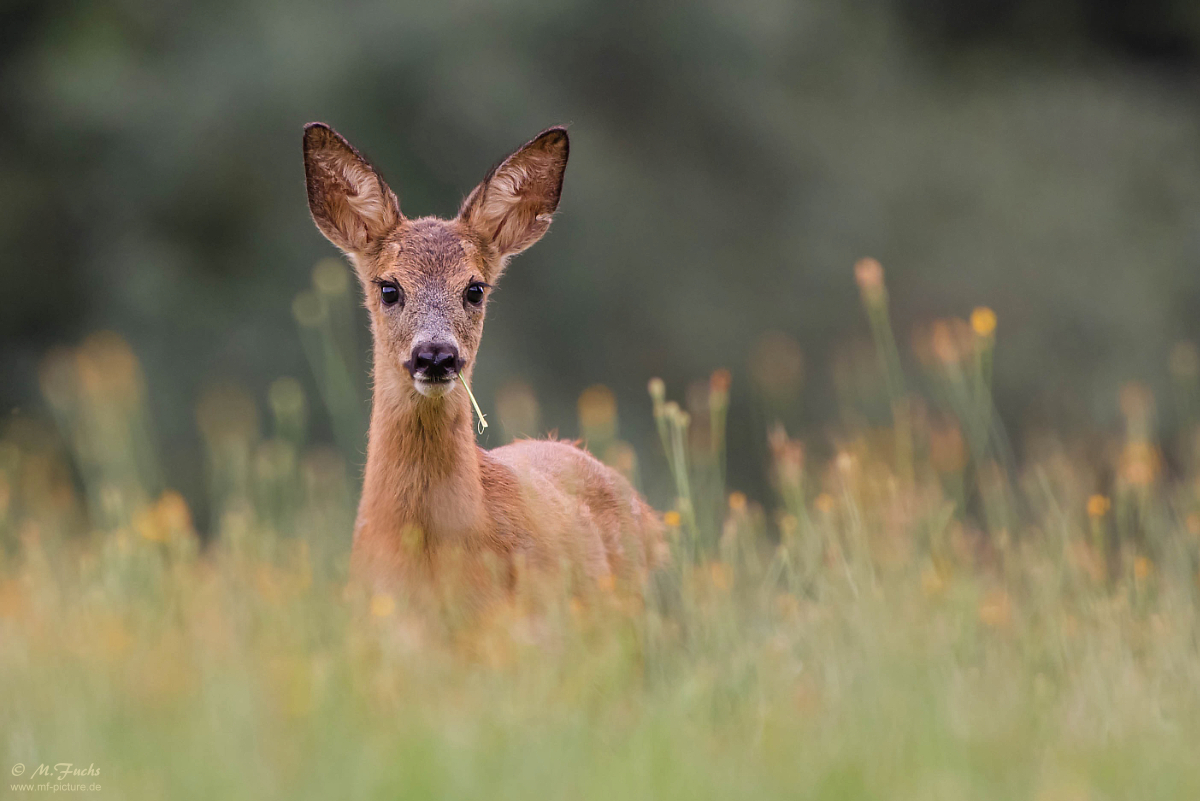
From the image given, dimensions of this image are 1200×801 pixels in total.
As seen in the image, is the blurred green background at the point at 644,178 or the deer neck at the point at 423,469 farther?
the blurred green background at the point at 644,178

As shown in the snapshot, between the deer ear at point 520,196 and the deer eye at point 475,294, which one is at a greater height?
the deer ear at point 520,196

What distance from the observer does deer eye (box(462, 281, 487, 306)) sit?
545 centimetres

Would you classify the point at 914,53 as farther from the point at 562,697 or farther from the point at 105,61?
the point at 562,697

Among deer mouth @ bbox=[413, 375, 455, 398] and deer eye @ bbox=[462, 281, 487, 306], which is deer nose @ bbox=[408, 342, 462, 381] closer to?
deer mouth @ bbox=[413, 375, 455, 398]

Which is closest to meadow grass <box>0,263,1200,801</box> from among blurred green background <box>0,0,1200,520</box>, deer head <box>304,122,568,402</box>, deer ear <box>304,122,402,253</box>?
deer head <box>304,122,568,402</box>

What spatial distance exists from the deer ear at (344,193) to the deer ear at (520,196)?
0.32 meters

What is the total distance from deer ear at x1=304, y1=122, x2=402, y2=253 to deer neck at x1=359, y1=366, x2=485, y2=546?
722 millimetres

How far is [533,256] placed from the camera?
1283 cm

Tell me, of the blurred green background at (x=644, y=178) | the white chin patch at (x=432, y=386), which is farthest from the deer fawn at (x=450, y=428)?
the blurred green background at (x=644, y=178)

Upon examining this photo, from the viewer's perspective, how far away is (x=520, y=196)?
579 centimetres

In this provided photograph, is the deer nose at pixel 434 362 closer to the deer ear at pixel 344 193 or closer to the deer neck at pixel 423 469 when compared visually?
the deer neck at pixel 423 469

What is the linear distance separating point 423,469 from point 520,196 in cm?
129

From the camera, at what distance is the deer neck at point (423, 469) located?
4.90 metres

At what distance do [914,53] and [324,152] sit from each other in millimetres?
10313
